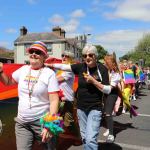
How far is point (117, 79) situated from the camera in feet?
23.4

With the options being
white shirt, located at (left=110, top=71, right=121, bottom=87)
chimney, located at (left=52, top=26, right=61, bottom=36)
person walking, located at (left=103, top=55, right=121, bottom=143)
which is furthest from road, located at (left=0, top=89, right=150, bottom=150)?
chimney, located at (left=52, top=26, right=61, bottom=36)

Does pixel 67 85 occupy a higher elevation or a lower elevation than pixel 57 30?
lower

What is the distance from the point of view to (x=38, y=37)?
68.4m

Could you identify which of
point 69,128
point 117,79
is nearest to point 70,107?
point 69,128

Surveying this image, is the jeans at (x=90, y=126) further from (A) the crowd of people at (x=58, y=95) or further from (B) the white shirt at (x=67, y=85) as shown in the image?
(B) the white shirt at (x=67, y=85)

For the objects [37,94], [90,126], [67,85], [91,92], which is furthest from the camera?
[67,85]

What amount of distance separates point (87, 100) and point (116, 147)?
6.84 feet

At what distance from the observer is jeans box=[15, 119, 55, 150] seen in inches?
159

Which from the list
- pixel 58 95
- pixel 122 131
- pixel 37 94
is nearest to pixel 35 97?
pixel 37 94

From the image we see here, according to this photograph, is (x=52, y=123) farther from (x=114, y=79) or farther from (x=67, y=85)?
(x=114, y=79)

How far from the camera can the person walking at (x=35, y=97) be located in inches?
157

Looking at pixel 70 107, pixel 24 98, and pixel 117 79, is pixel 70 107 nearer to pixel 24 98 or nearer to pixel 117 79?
pixel 117 79

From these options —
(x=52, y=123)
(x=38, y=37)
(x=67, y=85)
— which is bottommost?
(x=52, y=123)

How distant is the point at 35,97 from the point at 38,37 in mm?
65140
